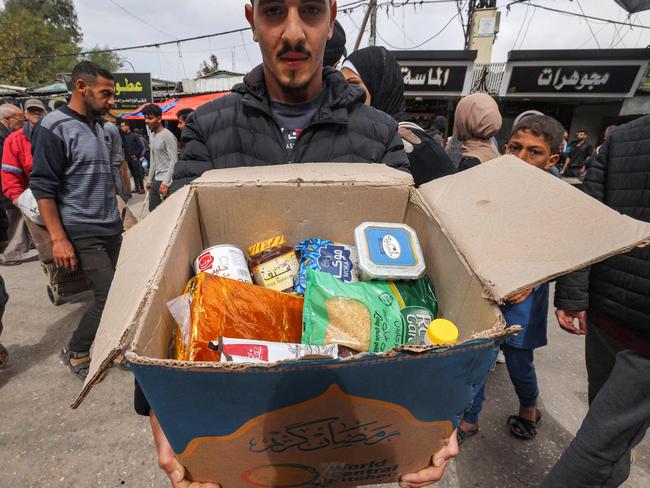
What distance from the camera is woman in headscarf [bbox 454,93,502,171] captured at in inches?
76.7

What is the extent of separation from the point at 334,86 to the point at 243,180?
612 millimetres

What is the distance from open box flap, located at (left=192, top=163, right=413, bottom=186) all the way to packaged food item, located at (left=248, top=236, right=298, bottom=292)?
0.21 metres

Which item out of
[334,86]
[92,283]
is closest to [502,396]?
[334,86]

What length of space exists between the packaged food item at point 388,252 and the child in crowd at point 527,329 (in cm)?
88

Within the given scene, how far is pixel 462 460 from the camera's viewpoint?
176 centimetres

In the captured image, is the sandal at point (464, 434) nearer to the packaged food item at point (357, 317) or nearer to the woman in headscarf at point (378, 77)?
the packaged food item at point (357, 317)

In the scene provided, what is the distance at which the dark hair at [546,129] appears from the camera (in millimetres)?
1913

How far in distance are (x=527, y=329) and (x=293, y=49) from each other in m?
1.63

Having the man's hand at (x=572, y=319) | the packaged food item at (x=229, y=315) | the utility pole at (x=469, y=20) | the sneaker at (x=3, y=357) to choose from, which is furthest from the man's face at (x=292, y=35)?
the utility pole at (x=469, y=20)

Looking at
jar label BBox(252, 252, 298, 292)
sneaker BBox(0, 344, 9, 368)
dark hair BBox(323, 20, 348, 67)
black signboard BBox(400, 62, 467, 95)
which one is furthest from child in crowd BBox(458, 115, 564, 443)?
black signboard BBox(400, 62, 467, 95)

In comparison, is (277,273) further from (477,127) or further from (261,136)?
(477,127)

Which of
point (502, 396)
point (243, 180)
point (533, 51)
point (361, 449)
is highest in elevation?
point (533, 51)

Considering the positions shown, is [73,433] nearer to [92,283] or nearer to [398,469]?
[92,283]

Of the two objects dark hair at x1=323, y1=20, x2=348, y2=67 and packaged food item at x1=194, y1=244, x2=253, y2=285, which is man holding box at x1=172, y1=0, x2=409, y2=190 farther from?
dark hair at x1=323, y1=20, x2=348, y2=67
